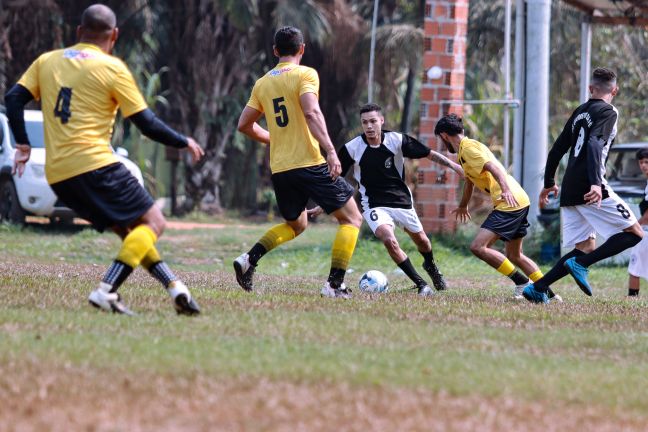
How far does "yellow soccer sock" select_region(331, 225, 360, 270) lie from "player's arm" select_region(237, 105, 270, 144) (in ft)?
3.16

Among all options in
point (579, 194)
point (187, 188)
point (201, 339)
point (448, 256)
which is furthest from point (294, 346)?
point (187, 188)

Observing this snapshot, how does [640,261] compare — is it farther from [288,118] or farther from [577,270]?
[288,118]

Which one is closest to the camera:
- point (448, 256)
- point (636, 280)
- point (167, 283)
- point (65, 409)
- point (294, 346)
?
point (65, 409)

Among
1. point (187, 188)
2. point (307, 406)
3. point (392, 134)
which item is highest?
point (392, 134)

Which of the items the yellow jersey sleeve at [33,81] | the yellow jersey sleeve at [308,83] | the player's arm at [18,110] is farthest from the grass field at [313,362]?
the yellow jersey sleeve at [308,83]

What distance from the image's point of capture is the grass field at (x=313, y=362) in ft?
17.9

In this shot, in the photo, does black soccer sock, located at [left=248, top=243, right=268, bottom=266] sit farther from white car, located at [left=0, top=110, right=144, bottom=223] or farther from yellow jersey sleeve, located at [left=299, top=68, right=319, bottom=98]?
white car, located at [left=0, top=110, right=144, bottom=223]

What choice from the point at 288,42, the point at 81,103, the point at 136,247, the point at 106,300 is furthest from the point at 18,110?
the point at 288,42

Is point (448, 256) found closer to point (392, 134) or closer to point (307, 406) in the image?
point (392, 134)

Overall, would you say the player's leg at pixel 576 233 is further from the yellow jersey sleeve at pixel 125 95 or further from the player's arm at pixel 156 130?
the yellow jersey sleeve at pixel 125 95

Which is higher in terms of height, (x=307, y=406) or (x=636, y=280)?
(x=307, y=406)

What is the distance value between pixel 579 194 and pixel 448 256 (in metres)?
7.50

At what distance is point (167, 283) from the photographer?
798 centimetres

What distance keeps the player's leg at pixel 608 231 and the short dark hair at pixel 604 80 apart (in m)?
0.88
